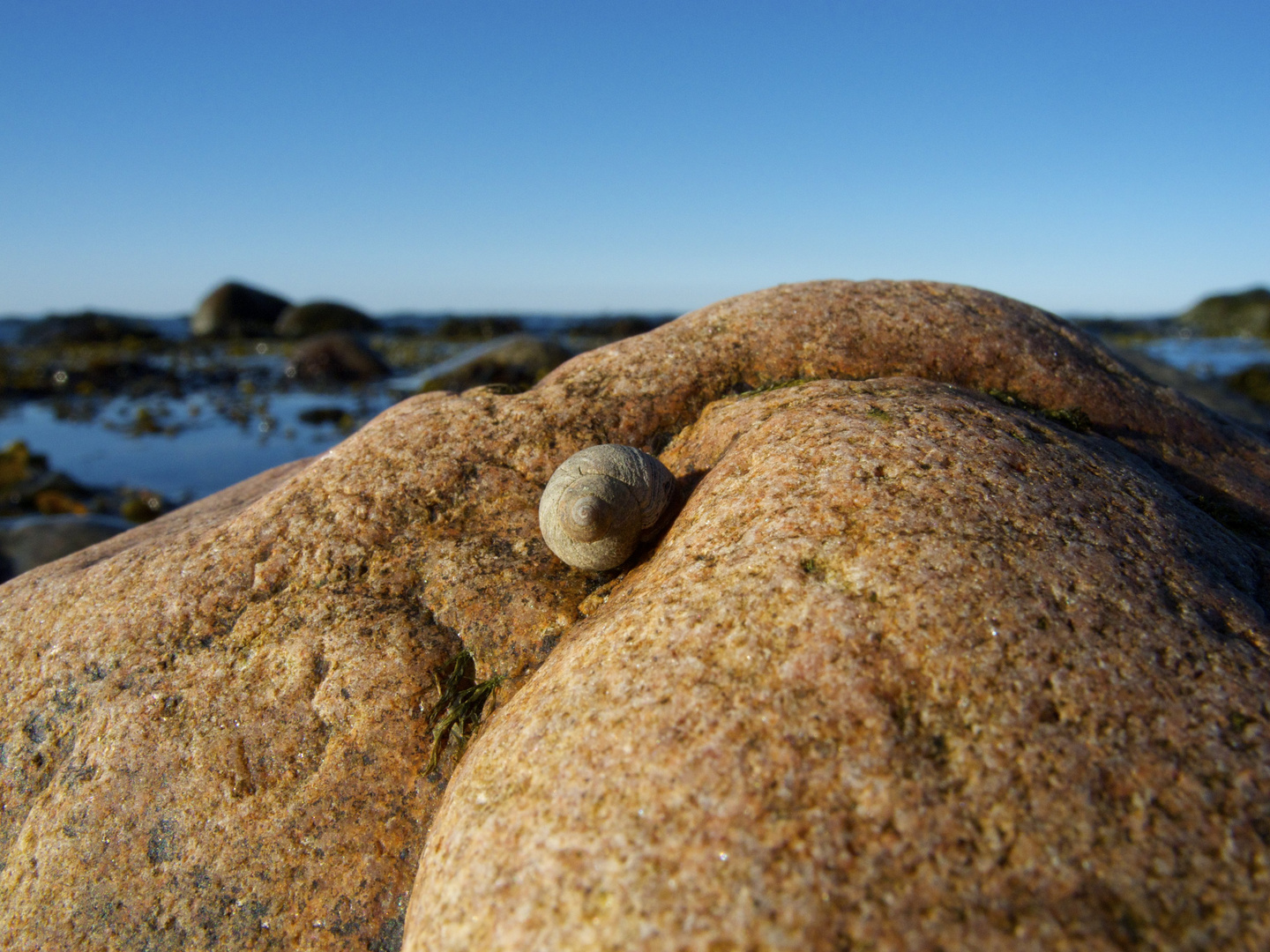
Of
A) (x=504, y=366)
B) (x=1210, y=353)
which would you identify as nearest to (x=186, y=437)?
(x=504, y=366)

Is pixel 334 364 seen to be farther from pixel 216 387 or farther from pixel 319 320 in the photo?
pixel 319 320

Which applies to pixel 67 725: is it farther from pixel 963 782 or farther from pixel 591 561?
pixel 963 782

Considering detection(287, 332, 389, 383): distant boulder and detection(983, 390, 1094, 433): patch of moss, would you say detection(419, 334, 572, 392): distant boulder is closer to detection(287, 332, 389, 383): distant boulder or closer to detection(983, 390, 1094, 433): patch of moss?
detection(287, 332, 389, 383): distant boulder

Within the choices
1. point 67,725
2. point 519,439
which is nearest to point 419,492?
point 519,439

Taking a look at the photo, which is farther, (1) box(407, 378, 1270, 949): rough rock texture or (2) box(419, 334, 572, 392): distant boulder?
(2) box(419, 334, 572, 392): distant boulder

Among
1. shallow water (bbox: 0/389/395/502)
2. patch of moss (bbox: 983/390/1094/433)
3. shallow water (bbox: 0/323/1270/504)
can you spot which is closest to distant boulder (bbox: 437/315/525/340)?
shallow water (bbox: 0/323/1270/504)

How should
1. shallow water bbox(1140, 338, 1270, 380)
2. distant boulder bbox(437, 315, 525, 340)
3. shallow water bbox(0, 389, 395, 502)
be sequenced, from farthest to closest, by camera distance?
1. distant boulder bbox(437, 315, 525, 340)
2. shallow water bbox(1140, 338, 1270, 380)
3. shallow water bbox(0, 389, 395, 502)

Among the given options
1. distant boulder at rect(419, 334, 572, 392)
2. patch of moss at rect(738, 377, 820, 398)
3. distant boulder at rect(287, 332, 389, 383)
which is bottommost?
distant boulder at rect(287, 332, 389, 383)
